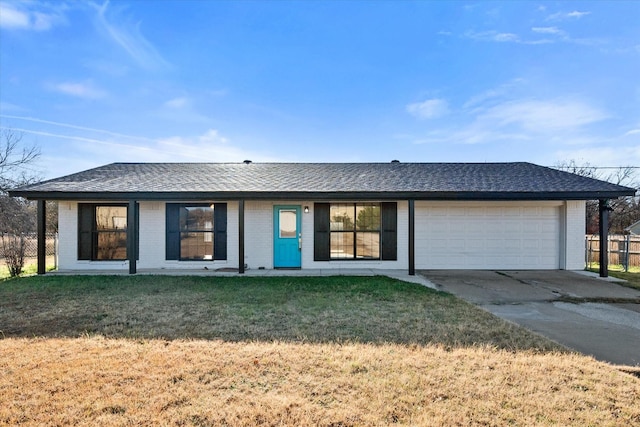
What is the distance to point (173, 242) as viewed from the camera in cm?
1045

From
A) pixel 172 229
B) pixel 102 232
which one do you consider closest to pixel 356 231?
pixel 172 229

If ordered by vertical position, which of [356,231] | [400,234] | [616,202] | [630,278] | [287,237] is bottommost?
[630,278]

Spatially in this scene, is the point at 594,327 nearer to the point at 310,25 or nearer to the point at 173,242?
the point at 173,242

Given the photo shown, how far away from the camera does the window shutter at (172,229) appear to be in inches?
410

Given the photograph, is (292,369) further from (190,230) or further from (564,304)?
(190,230)

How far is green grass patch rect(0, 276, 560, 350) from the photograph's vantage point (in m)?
4.45

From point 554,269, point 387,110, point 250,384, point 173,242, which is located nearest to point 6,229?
point 173,242

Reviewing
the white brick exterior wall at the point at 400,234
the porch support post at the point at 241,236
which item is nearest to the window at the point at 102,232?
the white brick exterior wall at the point at 400,234

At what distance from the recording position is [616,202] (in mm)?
26109

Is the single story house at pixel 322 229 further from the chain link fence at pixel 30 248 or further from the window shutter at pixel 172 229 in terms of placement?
the chain link fence at pixel 30 248

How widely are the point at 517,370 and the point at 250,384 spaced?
274 centimetres

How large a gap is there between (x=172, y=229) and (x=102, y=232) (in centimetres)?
228

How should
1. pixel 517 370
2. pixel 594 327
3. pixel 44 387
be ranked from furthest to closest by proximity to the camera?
pixel 594 327
pixel 517 370
pixel 44 387

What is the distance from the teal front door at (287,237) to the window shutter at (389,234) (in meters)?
2.74
